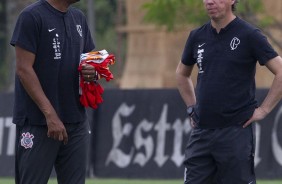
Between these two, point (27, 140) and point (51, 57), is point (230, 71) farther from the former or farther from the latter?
point (27, 140)

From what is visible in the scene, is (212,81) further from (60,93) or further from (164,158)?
(164,158)

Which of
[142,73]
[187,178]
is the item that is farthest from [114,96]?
[142,73]

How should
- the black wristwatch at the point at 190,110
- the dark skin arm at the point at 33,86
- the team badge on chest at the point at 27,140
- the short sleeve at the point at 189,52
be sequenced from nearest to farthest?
the dark skin arm at the point at 33,86 < the team badge on chest at the point at 27,140 < the short sleeve at the point at 189,52 < the black wristwatch at the point at 190,110

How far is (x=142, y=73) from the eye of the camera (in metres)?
30.2

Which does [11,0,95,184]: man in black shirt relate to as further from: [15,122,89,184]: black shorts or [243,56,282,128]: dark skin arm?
[243,56,282,128]: dark skin arm

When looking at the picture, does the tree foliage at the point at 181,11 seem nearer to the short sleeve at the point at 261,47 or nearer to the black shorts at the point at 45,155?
the short sleeve at the point at 261,47

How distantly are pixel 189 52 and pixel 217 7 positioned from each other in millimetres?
542

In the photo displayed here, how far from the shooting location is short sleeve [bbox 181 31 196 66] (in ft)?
25.9

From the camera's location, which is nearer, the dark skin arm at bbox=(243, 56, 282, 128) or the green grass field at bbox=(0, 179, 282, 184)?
the dark skin arm at bbox=(243, 56, 282, 128)

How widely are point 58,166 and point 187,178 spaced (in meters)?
1.02

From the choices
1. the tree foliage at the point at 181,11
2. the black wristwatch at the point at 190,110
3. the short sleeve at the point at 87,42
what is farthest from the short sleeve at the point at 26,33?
the tree foliage at the point at 181,11

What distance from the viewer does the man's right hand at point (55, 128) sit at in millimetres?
7266

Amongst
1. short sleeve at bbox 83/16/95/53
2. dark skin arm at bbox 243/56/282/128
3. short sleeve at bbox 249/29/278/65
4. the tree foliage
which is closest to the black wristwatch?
dark skin arm at bbox 243/56/282/128

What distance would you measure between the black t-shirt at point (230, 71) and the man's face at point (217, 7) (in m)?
0.11
